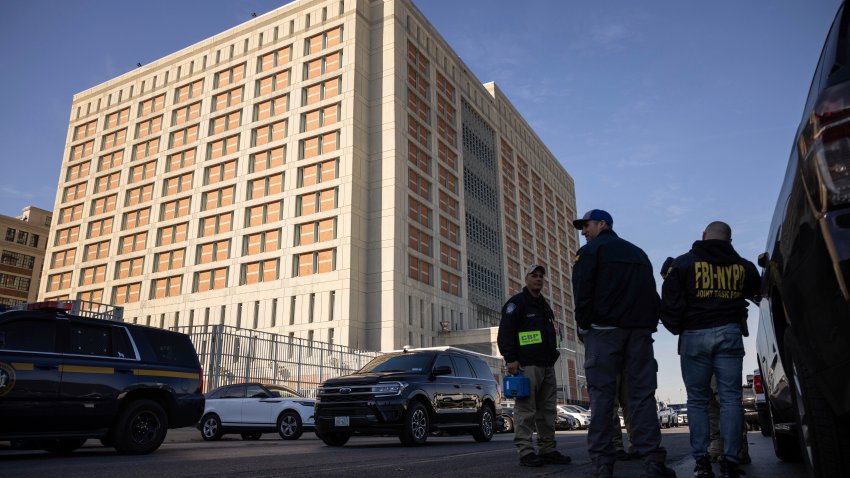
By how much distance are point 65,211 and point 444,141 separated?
40.3 meters

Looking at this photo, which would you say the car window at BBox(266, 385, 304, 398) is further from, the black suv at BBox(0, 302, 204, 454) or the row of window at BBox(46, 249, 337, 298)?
the row of window at BBox(46, 249, 337, 298)

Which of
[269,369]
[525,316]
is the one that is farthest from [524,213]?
[525,316]

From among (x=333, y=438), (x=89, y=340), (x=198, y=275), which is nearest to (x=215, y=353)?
(x=333, y=438)

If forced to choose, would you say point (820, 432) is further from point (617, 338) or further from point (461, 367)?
point (461, 367)

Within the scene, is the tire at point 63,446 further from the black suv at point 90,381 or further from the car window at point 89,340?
the car window at point 89,340

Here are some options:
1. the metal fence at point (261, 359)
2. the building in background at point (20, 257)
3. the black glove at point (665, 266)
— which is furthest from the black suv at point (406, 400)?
the building in background at point (20, 257)

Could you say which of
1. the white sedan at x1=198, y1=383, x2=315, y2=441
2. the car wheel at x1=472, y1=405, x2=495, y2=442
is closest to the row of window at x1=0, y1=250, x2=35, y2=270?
the white sedan at x1=198, y1=383, x2=315, y2=441

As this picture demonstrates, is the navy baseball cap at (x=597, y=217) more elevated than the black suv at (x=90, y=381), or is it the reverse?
the navy baseball cap at (x=597, y=217)

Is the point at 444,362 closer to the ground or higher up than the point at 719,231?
closer to the ground

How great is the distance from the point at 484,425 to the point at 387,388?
3.09 m

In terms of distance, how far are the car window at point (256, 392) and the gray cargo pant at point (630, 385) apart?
12591 mm

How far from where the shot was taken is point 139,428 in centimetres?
897

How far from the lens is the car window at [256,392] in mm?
15871

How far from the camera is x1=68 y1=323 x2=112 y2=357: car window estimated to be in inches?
334
